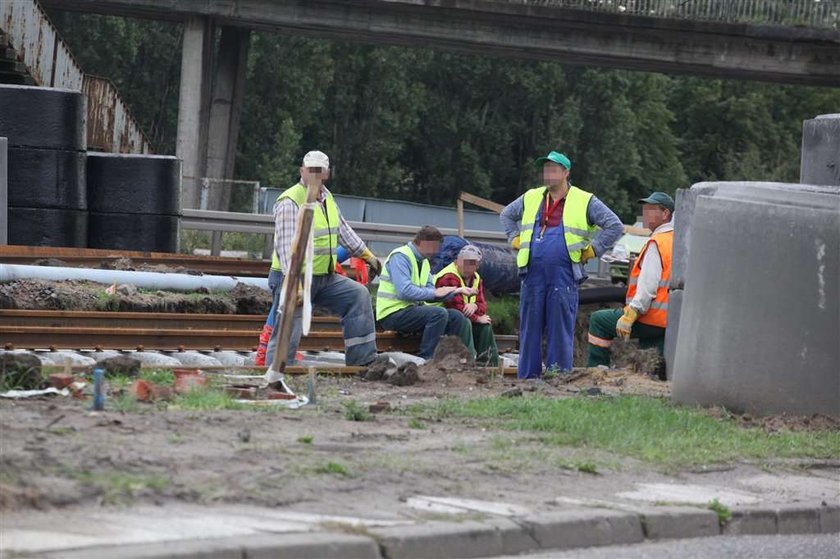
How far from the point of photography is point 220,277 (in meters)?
17.9

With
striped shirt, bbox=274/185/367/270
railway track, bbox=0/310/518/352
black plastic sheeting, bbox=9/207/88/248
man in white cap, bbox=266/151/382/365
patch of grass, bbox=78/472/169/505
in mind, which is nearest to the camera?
patch of grass, bbox=78/472/169/505

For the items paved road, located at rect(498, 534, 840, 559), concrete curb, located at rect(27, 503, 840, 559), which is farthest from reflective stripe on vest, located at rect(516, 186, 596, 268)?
paved road, located at rect(498, 534, 840, 559)

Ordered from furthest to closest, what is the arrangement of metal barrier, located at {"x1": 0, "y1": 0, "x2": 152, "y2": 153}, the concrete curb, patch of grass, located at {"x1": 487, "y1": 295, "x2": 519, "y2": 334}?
1. metal barrier, located at {"x1": 0, "y1": 0, "x2": 152, "y2": 153}
2. patch of grass, located at {"x1": 487, "y1": 295, "x2": 519, "y2": 334}
3. the concrete curb

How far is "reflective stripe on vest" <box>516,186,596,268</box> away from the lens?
1388 cm

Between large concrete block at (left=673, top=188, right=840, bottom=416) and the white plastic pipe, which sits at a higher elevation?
large concrete block at (left=673, top=188, right=840, bottom=416)

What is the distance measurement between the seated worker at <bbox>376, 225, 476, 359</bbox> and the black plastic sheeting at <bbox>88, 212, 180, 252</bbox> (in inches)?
204

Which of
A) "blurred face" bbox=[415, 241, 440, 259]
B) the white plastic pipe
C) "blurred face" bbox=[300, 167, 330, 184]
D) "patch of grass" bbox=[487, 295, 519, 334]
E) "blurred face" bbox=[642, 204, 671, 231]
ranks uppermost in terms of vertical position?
"blurred face" bbox=[300, 167, 330, 184]

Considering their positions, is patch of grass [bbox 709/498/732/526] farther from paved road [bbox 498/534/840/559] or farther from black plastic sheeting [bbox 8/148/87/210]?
black plastic sheeting [bbox 8/148/87/210]

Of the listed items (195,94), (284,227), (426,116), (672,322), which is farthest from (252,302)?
(426,116)

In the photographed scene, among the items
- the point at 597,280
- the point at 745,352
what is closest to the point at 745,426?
the point at 745,352

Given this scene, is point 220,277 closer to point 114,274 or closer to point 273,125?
point 114,274

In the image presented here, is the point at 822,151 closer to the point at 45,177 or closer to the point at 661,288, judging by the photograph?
the point at 661,288

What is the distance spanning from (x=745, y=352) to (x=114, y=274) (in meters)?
7.62

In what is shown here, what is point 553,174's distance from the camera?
13922mm
